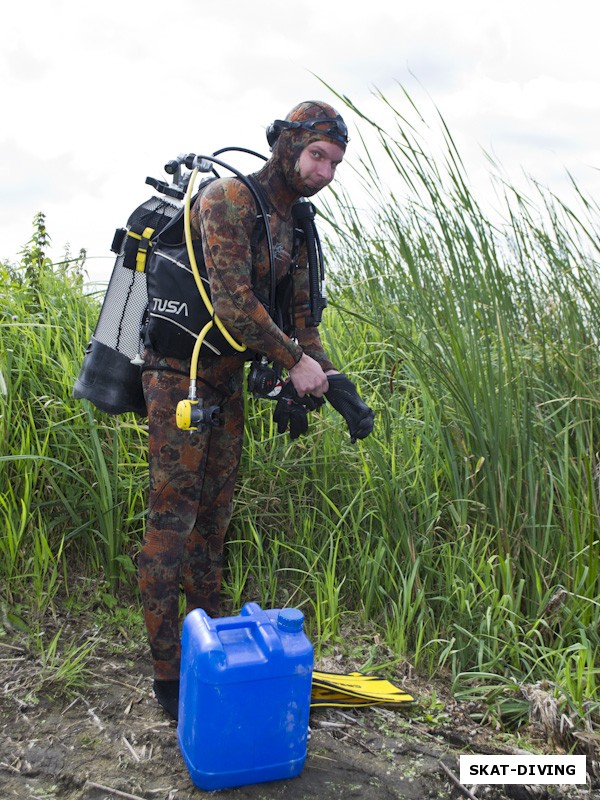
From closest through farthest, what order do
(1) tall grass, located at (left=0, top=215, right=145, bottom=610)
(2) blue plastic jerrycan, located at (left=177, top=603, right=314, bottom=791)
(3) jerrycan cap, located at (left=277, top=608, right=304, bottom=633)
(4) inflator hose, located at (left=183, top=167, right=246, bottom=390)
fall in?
(2) blue plastic jerrycan, located at (left=177, top=603, right=314, bottom=791) → (3) jerrycan cap, located at (left=277, top=608, right=304, bottom=633) → (4) inflator hose, located at (left=183, top=167, right=246, bottom=390) → (1) tall grass, located at (left=0, top=215, right=145, bottom=610)

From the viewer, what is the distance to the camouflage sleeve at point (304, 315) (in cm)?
326

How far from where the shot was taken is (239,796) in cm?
251

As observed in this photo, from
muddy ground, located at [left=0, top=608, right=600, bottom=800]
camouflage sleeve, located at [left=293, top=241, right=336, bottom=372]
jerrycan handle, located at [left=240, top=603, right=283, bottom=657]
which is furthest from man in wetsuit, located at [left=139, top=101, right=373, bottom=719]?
jerrycan handle, located at [left=240, top=603, right=283, bottom=657]

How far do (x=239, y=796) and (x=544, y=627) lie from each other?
1.61 meters

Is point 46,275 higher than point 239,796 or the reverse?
higher

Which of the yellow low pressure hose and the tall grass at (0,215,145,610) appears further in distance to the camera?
the tall grass at (0,215,145,610)

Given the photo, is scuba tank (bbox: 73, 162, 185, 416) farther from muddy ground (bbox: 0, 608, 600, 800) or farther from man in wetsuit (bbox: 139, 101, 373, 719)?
muddy ground (bbox: 0, 608, 600, 800)

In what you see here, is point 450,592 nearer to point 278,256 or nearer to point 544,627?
point 544,627

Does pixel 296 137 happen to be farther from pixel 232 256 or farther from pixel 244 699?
pixel 244 699

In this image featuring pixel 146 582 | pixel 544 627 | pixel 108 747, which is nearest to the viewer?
pixel 108 747

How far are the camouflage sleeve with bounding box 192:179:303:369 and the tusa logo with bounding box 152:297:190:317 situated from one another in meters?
0.17

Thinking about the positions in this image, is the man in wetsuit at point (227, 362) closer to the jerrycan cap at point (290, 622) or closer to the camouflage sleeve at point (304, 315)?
the camouflage sleeve at point (304, 315)

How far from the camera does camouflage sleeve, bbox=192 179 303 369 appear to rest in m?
2.77

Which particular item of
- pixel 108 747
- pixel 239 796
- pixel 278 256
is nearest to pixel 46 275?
pixel 278 256
